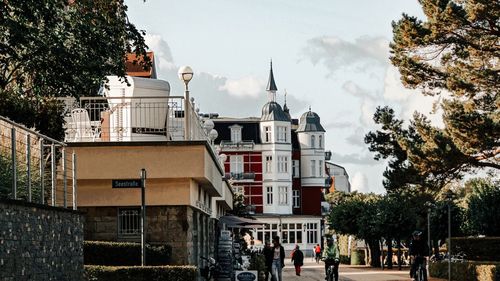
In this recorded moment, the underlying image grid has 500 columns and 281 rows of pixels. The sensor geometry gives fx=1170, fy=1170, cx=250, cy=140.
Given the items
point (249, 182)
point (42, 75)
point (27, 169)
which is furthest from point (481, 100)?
point (249, 182)

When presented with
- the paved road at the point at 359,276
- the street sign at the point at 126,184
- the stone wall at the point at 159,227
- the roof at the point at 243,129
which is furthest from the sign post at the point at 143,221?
the roof at the point at 243,129

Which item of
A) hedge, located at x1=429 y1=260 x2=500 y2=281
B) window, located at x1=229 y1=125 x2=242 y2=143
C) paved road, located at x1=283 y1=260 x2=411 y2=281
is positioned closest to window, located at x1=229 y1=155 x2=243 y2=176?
window, located at x1=229 y1=125 x2=242 y2=143

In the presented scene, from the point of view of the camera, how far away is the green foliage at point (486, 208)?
2293 inches

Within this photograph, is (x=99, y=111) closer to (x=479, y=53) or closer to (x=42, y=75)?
(x=42, y=75)

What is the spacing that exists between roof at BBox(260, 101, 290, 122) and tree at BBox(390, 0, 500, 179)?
248ft

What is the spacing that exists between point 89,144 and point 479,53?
67.1 feet

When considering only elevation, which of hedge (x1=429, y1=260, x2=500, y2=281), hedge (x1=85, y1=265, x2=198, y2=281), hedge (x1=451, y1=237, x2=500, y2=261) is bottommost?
hedge (x1=429, y1=260, x2=500, y2=281)

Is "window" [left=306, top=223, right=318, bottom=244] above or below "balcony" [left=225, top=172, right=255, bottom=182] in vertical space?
below

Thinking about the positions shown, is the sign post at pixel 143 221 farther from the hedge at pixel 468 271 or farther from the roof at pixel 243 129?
the roof at pixel 243 129

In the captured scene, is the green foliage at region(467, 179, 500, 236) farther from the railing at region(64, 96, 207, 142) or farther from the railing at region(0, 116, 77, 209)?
the railing at region(0, 116, 77, 209)

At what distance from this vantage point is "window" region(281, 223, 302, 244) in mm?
119000

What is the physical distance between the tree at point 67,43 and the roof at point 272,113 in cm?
9643

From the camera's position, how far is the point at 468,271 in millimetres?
40000

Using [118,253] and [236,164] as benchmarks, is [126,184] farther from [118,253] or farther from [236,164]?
[236,164]
